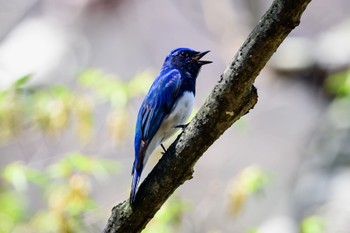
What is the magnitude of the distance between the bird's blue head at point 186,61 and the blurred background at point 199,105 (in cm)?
139

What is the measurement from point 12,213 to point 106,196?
183 cm

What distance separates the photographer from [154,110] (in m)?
3.05

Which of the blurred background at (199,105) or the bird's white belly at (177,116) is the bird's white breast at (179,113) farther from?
the blurred background at (199,105)

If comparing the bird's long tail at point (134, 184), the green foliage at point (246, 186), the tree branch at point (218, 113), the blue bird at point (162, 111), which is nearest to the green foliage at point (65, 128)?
the green foliage at point (246, 186)

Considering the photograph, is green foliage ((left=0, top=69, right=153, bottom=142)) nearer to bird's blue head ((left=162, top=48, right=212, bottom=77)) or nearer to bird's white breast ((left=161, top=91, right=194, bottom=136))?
bird's blue head ((left=162, top=48, right=212, bottom=77))

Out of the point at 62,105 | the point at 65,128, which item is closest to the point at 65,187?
the point at 65,128

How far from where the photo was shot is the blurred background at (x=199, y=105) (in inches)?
218

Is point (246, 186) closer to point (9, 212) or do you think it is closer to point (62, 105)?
point (62, 105)

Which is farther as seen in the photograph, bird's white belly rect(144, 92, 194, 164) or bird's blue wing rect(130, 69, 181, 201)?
bird's white belly rect(144, 92, 194, 164)

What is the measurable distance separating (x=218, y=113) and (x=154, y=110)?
885mm

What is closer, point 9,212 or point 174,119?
point 174,119

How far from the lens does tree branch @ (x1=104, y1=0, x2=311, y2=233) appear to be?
2.01m

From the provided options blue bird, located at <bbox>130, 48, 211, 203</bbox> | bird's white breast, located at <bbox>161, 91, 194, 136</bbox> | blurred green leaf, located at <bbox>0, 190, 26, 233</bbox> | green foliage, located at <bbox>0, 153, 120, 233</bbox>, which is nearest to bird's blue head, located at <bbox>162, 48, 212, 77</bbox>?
blue bird, located at <bbox>130, 48, 211, 203</bbox>

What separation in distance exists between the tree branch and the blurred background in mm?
2519
